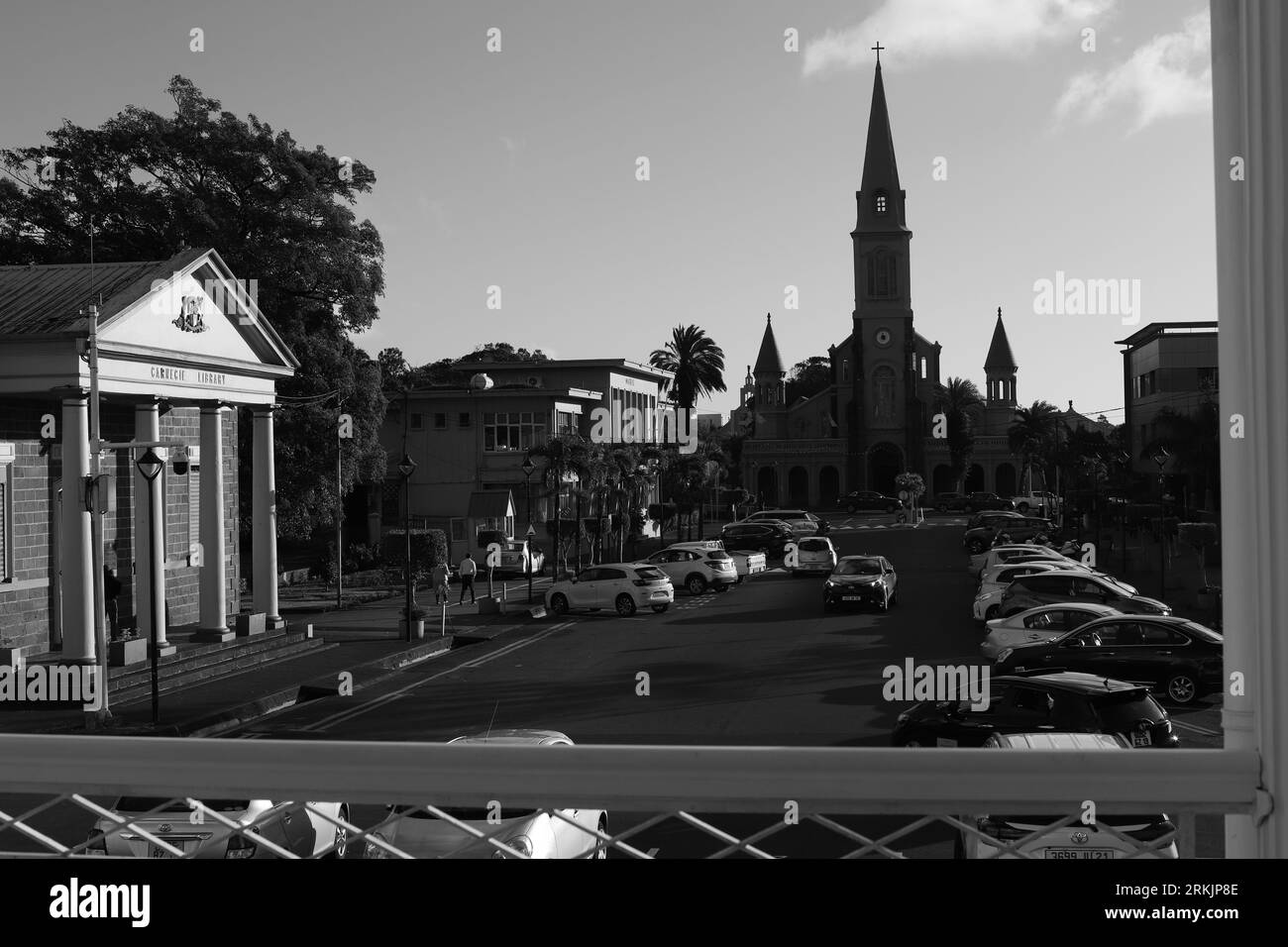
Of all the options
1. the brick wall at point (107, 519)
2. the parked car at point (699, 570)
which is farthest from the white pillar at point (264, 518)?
the parked car at point (699, 570)

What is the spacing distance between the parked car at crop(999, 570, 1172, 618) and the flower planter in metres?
16.5

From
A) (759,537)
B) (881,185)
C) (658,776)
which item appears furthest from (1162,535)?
(881,185)

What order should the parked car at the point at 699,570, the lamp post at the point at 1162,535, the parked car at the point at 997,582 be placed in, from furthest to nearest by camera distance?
1. the parked car at the point at 699,570
2. the lamp post at the point at 1162,535
3. the parked car at the point at 997,582

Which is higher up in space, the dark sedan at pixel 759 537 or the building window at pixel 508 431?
the building window at pixel 508 431

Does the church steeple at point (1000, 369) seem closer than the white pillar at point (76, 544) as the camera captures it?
No

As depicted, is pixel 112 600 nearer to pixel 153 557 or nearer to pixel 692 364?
pixel 153 557

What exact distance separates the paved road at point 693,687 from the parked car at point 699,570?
421 centimetres

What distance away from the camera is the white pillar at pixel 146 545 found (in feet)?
65.8

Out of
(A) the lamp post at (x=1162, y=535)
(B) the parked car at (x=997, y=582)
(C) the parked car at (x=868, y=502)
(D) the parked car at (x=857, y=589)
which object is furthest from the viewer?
(C) the parked car at (x=868, y=502)

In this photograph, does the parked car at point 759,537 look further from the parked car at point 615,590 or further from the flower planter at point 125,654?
the flower planter at point 125,654
